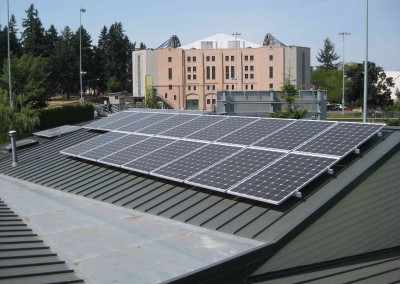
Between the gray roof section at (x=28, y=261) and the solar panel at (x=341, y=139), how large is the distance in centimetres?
657

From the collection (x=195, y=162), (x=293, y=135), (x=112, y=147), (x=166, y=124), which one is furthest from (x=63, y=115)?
(x=293, y=135)

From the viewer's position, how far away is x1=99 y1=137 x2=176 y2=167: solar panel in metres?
14.4

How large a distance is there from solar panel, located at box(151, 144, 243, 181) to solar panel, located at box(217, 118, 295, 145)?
47cm

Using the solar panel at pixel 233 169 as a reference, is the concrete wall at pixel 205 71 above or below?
above

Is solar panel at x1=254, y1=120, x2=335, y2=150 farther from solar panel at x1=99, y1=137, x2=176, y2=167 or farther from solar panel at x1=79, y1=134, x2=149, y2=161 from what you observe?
solar panel at x1=79, y1=134, x2=149, y2=161

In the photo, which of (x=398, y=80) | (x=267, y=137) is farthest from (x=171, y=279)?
(x=398, y=80)

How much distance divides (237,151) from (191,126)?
388cm

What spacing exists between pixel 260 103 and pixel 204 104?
2467 inches

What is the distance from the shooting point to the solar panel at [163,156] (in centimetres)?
1318

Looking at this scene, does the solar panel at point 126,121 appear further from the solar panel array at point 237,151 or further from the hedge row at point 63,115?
the hedge row at point 63,115

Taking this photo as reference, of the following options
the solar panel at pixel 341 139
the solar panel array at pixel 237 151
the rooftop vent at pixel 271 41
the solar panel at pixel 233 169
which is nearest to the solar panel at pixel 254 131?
the solar panel array at pixel 237 151

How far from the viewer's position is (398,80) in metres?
108

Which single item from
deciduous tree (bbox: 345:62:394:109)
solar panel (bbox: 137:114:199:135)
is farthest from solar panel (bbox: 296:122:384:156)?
deciduous tree (bbox: 345:62:394:109)

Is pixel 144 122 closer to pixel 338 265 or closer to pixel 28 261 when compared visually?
pixel 338 265
